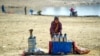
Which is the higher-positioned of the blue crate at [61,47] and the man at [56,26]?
the man at [56,26]

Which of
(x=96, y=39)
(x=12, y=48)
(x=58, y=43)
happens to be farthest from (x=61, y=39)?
(x=96, y=39)

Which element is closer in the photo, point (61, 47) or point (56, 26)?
point (61, 47)

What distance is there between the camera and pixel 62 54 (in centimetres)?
1288

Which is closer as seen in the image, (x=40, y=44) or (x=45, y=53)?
(x=45, y=53)

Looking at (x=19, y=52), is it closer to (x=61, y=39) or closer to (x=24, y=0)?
(x=61, y=39)

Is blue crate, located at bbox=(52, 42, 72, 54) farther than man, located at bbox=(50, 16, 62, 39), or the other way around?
man, located at bbox=(50, 16, 62, 39)

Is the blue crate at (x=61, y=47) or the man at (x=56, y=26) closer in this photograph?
the blue crate at (x=61, y=47)

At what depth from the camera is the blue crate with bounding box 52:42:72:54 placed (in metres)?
12.9

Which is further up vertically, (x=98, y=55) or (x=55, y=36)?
(x=55, y=36)

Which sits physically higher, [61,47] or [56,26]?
[56,26]

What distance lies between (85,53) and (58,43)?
134 cm

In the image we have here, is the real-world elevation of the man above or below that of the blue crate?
above

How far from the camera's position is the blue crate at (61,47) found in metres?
12.9

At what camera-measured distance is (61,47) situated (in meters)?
12.9
